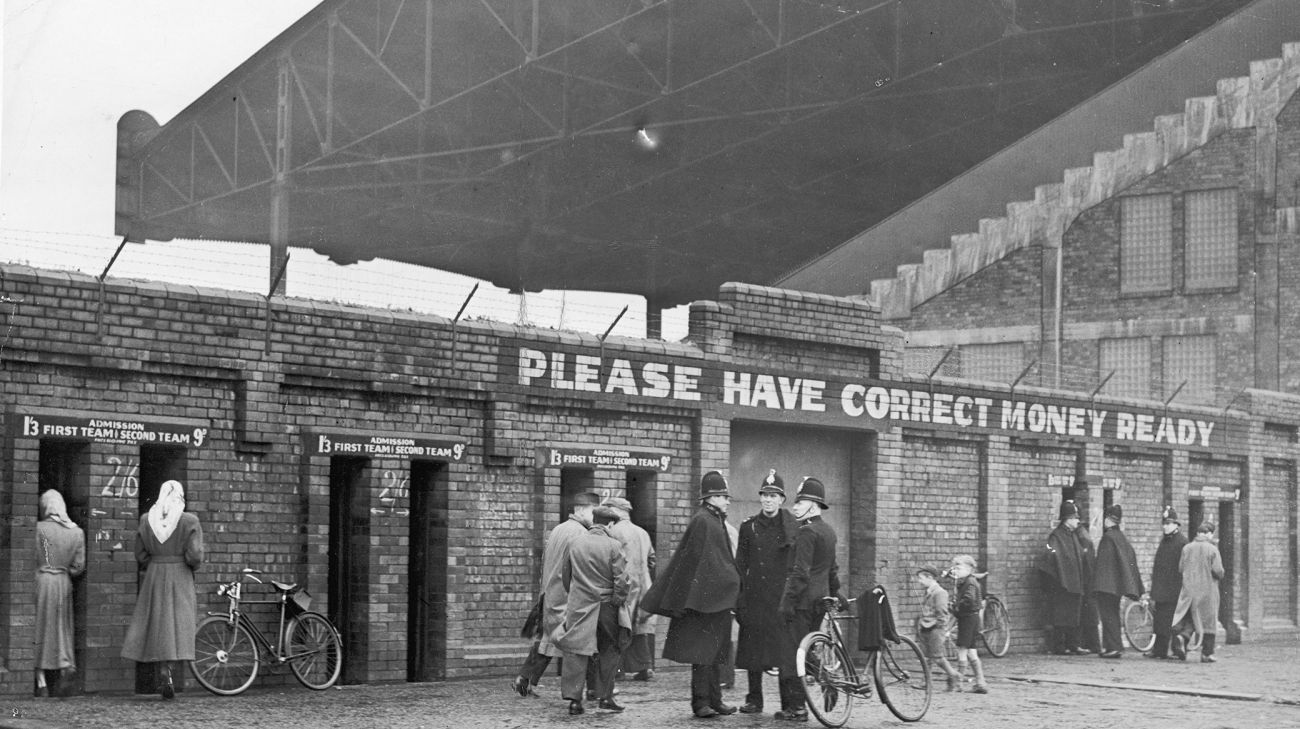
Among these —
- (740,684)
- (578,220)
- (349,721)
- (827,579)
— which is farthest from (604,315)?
(578,220)

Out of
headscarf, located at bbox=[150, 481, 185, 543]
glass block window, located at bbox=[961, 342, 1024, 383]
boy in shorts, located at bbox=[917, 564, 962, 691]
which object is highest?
glass block window, located at bbox=[961, 342, 1024, 383]

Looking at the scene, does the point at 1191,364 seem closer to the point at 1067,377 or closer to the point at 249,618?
the point at 1067,377

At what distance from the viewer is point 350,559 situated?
15.7m

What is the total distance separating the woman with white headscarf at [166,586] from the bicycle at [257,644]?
37 centimetres

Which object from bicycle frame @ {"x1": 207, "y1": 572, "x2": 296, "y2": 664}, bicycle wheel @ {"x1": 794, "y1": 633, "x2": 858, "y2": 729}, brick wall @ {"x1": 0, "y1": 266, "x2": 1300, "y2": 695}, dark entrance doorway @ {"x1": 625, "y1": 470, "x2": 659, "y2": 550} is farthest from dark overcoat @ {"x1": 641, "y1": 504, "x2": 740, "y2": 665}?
dark entrance doorway @ {"x1": 625, "y1": 470, "x2": 659, "y2": 550}

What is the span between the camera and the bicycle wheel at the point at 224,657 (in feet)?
45.5

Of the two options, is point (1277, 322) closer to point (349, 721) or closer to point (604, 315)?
point (604, 315)

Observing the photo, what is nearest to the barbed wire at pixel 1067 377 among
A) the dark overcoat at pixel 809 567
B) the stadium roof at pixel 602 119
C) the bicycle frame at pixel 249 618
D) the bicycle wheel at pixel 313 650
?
the stadium roof at pixel 602 119

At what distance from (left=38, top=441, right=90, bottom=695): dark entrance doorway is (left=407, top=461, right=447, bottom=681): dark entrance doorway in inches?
132

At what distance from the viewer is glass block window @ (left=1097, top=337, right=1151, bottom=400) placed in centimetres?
3541

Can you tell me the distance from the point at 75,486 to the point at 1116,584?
13763mm

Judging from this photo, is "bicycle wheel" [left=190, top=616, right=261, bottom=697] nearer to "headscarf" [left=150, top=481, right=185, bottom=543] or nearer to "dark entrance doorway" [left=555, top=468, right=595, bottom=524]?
"headscarf" [left=150, top=481, right=185, bottom=543]

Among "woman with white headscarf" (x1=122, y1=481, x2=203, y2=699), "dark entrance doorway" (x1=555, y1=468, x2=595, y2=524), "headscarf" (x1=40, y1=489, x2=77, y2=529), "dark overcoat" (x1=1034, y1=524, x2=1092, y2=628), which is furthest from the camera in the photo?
"dark overcoat" (x1=1034, y1=524, x2=1092, y2=628)

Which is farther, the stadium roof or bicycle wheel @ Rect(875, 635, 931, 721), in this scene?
the stadium roof
